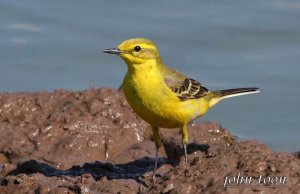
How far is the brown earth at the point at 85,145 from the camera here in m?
8.78

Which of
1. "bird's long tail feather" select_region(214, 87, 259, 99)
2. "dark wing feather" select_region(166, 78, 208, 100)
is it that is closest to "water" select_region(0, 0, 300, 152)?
"bird's long tail feather" select_region(214, 87, 259, 99)

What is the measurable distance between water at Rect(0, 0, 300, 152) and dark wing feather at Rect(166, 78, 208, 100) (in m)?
2.16

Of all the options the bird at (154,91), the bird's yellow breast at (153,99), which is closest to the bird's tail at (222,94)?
the bird at (154,91)

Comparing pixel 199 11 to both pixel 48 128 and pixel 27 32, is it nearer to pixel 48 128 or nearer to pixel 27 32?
pixel 27 32

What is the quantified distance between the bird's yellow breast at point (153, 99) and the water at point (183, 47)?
289 centimetres

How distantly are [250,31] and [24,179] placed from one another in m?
7.22

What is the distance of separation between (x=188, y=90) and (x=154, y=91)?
0.74 m

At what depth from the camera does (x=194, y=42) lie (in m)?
14.8

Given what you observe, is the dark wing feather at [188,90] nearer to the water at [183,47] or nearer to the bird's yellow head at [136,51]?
the bird's yellow head at [136,51]

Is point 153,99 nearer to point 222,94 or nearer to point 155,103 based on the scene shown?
point 155,103

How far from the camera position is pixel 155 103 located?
32.4 feet

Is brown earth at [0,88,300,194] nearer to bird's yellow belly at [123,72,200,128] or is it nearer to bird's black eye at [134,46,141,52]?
bird's yellow belly at [123,72,200,128]

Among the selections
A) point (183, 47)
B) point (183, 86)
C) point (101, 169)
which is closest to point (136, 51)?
point (183, 86)

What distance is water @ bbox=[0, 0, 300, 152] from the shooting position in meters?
13.7
